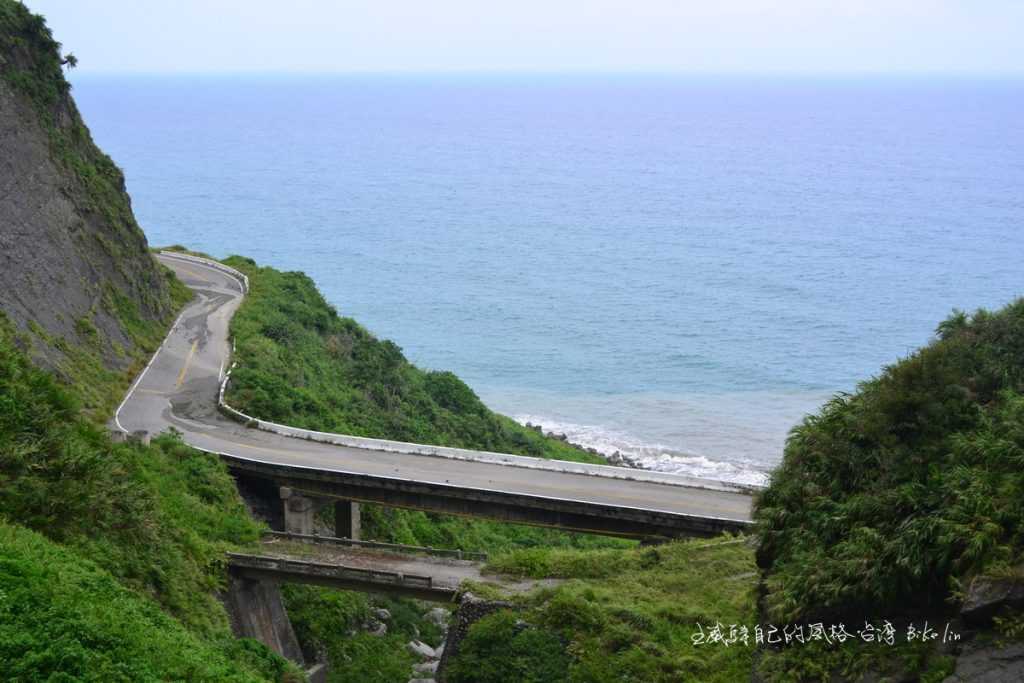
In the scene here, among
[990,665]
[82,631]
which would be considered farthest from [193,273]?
[990,665]

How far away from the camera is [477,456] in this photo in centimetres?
3691

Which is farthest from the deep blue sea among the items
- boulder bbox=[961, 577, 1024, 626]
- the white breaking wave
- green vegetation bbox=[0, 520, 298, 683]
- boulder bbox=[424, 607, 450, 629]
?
boulder bbox=[961, 577, 1024, 626]

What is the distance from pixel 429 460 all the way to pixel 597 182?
12822cm

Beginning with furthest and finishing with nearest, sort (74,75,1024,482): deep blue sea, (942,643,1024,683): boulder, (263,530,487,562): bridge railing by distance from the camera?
(74,75,1024,482): deep blue sea < (263,530,487,562): bridge railing < (942,643,1024,683): boulder

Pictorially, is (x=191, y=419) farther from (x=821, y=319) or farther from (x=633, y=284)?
(x=633, y=284)

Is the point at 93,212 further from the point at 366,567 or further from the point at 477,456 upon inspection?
the point at 366,567

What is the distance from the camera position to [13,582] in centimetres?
2012

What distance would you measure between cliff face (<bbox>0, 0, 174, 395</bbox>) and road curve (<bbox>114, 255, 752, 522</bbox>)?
2015mm

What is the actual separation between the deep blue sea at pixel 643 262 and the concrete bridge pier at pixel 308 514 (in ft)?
81.0

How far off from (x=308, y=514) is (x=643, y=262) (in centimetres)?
7780

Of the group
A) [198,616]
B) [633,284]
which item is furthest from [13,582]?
[633,284]

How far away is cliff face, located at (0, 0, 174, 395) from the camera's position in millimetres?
39625
